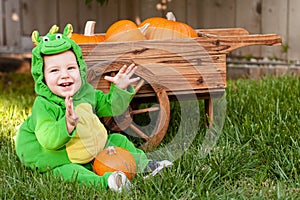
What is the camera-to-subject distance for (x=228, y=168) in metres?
2.30

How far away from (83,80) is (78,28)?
3.66 metres

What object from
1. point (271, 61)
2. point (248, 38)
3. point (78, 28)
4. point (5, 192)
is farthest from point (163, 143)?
point (78, 28)

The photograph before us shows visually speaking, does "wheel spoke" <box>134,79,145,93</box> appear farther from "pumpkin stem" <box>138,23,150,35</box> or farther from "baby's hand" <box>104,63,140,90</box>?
"pumpkin stem" <box>138,23,150,35</box>

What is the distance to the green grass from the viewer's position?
2.06 m

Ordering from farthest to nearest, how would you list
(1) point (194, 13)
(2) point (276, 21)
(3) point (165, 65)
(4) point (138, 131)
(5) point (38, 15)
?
(5) point (38, 15) < (1) point (194, 13) < (2) point (276, 21) < (4) point (138, 131) < (3) point (165, 65)

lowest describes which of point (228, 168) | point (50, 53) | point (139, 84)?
point (228, 168)

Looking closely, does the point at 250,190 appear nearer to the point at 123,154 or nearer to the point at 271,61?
the point at 123,154

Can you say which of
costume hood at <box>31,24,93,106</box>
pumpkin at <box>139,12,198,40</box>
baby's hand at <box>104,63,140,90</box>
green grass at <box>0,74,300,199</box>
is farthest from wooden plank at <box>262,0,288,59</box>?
costume hood at <box>31,24,93,106</box>

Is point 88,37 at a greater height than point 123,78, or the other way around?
point 88,37

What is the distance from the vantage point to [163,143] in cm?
276

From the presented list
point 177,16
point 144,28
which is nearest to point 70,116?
point 144,28

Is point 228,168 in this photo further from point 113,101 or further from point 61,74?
point 61,74

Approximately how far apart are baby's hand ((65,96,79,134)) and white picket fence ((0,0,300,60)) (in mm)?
3152

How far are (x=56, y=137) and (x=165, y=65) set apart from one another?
708 mm
